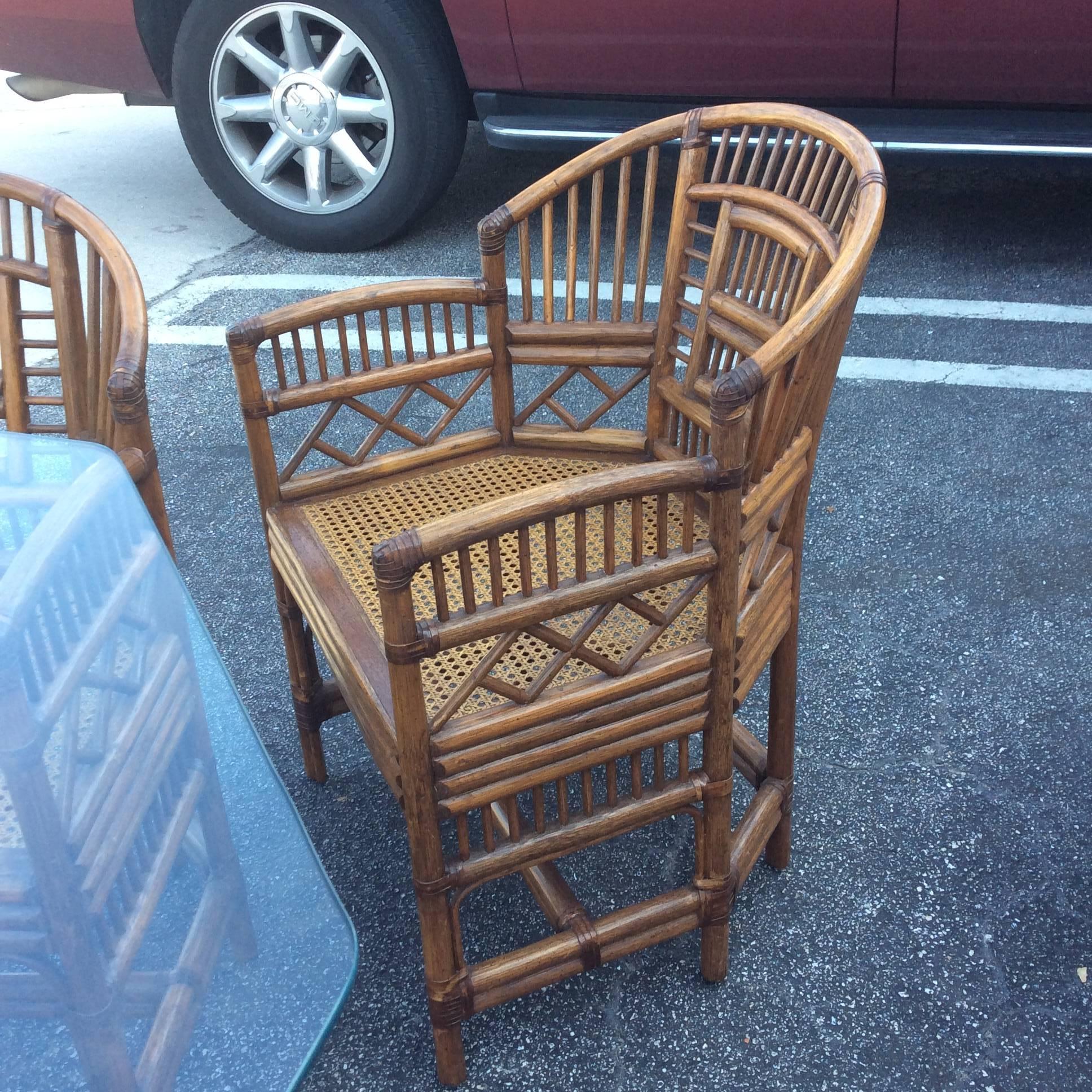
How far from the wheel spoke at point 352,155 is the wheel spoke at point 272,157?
0.15 metres

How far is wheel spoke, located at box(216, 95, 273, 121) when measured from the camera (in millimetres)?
3545

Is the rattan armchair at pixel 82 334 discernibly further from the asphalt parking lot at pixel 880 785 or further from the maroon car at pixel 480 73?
the maroon car at pixel 480 73

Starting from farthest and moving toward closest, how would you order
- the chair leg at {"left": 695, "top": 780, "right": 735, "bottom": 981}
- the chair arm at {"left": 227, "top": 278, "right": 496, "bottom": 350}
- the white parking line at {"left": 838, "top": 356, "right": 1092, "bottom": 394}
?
the white parking line at {"left": 838, "top": 356, "right": 1092, "bottom": 394}
the chair arm at {"left": 227, "top": 278, "right": 496, "bottom": 350}
the chair leg at {"left": 695, "top": 780, "right": 735, "bottom": 981}

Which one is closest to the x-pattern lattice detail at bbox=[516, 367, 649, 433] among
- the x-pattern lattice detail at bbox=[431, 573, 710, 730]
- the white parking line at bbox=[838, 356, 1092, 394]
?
the x-pattern lattice detail at bbox=[431, 573, 710, 730]

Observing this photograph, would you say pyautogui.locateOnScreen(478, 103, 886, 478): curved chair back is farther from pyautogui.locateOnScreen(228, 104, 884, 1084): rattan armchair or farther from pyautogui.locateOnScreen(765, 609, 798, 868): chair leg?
pyautogui.locateOnScreen(765, 609, 798, 868): chair leg

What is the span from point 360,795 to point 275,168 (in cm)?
249

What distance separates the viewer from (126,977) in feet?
2.72

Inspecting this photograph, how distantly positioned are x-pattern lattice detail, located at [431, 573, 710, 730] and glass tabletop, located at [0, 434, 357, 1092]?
0.22 metres

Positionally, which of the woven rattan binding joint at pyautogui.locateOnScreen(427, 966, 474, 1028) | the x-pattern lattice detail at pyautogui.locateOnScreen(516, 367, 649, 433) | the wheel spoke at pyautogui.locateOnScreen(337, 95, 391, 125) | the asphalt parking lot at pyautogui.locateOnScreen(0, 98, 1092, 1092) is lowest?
the asphalt parking lot at pyautogui.locateOnScreen(0, 98, 1092, 1092)

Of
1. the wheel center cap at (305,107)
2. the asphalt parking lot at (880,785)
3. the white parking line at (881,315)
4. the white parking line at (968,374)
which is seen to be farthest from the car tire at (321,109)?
the white parking line at (968,374)

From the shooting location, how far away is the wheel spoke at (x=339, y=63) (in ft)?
11.3

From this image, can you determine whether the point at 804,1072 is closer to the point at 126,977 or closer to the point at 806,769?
the point at 806,769

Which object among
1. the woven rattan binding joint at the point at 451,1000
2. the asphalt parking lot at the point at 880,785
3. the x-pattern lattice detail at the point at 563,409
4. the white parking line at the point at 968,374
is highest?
the x-pattern lattice detail at the point at 563,409

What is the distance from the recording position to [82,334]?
5.22 feet
